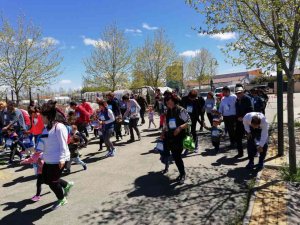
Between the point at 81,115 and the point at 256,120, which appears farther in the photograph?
the point at 81,115

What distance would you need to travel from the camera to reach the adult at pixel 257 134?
21.0 feet

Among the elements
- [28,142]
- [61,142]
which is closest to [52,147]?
[61,142]

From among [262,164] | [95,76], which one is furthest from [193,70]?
[262,164]

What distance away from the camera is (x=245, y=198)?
5.29 metres

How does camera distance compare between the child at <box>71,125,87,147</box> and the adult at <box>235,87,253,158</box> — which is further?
the child at <box>71,125,87,147</box>

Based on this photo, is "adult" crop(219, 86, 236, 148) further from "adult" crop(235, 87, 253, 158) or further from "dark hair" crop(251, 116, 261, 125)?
"dark hair" crop(251, 116, 261, 125)

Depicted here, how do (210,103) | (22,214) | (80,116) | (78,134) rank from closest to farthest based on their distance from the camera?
1. (22,214)
2. (78,134)
3. (80,116)
4. (210,103)

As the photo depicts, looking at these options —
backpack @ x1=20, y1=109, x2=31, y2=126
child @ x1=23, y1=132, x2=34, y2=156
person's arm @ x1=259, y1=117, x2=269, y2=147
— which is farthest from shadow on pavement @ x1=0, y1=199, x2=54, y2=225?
person's arm @ x1=259, y1=117, x2=269, y2=147

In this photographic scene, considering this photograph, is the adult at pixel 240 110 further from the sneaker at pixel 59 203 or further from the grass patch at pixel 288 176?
the sneaker at pixel 59 203

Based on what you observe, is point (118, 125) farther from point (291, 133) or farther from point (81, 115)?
point (291, 133)

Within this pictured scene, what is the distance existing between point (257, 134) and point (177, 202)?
101 inches

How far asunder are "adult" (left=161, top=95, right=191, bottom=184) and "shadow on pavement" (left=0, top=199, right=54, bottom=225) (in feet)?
7.79

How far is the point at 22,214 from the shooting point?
5.04 metres

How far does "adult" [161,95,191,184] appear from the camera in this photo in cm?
611
